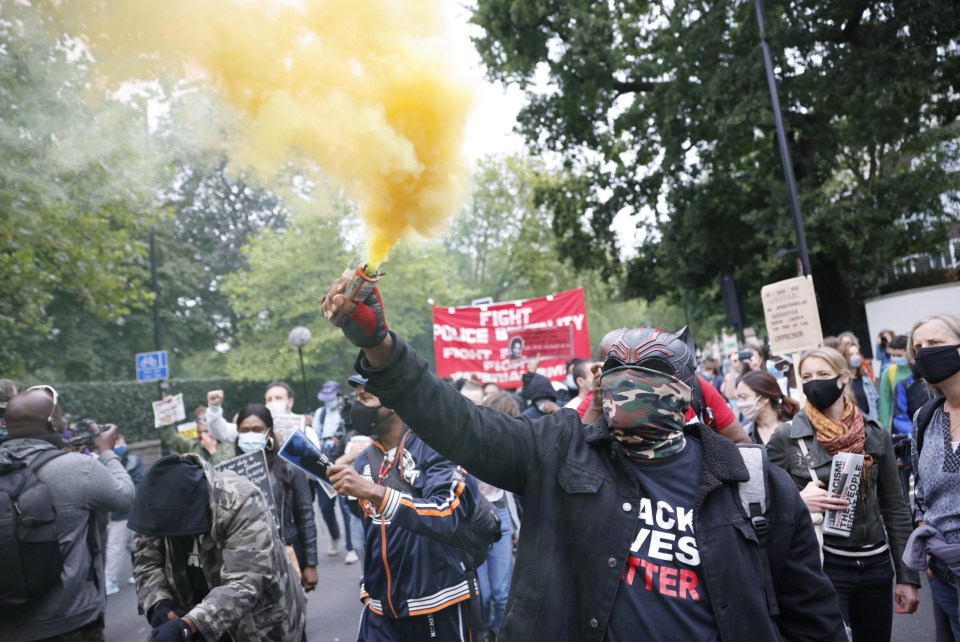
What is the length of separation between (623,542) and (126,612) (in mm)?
7956

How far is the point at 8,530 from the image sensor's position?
3432 millimetres

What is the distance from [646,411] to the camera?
231 cm

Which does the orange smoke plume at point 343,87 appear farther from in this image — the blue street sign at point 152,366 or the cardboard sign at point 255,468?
the blue street sign at point 152,366

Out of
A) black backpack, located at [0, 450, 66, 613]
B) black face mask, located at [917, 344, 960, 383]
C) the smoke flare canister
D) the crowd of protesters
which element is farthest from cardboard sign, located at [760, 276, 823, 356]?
black backpack, located at [0, 450, 66, 613]

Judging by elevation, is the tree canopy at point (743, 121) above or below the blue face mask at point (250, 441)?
above

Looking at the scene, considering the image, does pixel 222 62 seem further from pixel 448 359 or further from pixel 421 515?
pixel 448 359

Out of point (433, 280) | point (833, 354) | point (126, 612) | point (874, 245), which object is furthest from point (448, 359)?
point (833, 354)

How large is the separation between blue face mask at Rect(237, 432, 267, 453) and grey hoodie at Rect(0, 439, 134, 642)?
139cm

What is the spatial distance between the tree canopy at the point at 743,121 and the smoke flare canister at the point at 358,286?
1244 cm

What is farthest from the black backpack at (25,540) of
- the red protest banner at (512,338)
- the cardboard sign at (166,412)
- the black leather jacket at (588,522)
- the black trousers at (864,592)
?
the red protest banner at (512,338)

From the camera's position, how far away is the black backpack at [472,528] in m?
3.62

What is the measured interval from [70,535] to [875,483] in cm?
428

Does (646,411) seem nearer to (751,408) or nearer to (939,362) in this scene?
(939,362)

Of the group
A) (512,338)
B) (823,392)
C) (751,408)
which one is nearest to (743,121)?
(512,338)
